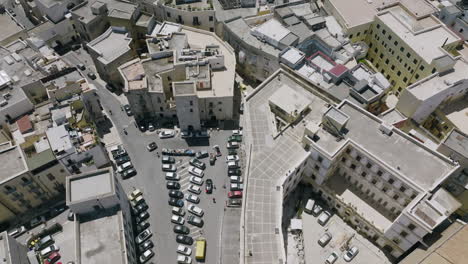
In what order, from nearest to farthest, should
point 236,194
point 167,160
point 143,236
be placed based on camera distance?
point 143,236 → point 236,194 → point 167,160

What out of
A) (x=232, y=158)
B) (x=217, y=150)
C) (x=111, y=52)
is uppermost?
(x=111, y=52)

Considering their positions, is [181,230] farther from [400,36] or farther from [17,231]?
[400,36]

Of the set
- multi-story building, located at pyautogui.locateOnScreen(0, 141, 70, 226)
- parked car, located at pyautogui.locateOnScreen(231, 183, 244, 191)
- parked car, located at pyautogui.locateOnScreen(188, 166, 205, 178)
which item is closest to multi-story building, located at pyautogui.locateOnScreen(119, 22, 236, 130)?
parked car, located at pyautogui.locateOnScreen(188, 166, 205, 178)

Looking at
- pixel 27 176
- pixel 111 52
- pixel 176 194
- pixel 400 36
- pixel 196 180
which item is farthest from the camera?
pixel 111 52

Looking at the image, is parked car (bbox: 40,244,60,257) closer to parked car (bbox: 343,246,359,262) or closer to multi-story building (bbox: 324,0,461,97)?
parked car (bbox: 343,246,359,262)

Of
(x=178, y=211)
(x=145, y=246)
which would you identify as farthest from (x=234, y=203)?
(x=145, y=246)

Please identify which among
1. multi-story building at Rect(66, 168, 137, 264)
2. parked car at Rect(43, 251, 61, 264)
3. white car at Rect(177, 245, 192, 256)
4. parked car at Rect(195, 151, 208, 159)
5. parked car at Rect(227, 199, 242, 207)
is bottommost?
parked car at Rect(43, 251, 61, 264)

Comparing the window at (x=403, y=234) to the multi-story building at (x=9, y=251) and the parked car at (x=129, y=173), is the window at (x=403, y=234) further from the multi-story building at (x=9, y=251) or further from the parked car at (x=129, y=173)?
the multi-story building at (x=9, y=251)
